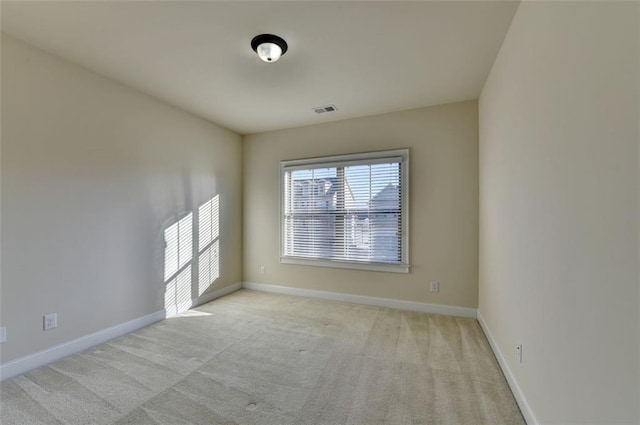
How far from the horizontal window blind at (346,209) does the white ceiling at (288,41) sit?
0.95m

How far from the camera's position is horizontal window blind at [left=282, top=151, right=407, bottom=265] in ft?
11.9

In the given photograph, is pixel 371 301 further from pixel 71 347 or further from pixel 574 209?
pixel 71 347

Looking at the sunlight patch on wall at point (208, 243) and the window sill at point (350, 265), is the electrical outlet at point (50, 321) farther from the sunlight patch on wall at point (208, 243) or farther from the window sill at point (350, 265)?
the window sill at point (350, 265)

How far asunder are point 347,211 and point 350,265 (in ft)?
2.57

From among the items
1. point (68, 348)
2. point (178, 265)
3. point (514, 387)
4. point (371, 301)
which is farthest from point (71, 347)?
point (514, 387)

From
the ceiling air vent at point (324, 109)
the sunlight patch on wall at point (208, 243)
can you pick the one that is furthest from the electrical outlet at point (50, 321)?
the ceiling air vent at point (324, 109)

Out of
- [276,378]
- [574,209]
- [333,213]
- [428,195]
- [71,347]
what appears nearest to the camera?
[574,209]

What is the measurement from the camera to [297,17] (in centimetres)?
188

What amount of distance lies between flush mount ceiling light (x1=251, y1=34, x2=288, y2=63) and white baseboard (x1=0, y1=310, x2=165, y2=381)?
303 centimetres

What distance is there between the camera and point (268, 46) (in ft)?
6.86

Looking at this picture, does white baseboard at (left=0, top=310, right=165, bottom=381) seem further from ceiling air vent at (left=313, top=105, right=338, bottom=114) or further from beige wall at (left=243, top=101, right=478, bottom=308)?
ceiling air vent at (left=313, top=105, right=338, bottom=114)

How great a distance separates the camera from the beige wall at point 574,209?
2.79ft

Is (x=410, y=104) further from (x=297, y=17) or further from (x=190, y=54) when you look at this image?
(x=190, y=54)

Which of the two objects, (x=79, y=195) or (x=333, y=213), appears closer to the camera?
(x=79, y=195)
